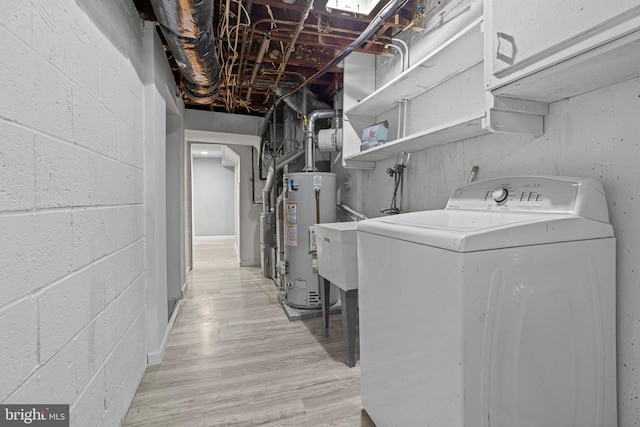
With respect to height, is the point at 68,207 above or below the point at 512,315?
above

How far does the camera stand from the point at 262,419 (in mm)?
1385

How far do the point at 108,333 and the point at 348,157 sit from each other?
1.87 m

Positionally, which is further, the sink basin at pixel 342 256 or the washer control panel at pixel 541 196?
the sink basin at pixel 342 256

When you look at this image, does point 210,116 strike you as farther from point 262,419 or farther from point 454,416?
point 454,416

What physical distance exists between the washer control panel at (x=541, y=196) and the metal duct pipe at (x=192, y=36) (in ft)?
5.17

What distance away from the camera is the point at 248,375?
1.74m

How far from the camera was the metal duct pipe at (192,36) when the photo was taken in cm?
136

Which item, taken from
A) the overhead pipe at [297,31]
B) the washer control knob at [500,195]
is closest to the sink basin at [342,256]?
the washer control knob at [500,195]

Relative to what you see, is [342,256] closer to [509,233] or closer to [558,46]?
[509,233]

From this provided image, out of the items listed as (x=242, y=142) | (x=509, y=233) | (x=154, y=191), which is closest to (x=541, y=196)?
(x=509, y=233)

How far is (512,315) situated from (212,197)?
28.1 feet

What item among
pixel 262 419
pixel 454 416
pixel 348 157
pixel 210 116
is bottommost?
pixel 262 419

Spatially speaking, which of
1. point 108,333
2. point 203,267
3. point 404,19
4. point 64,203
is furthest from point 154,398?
point 203,267

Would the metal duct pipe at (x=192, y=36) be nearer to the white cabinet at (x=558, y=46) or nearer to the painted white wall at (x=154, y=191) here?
the painted white wall at (x=154, y=191)
